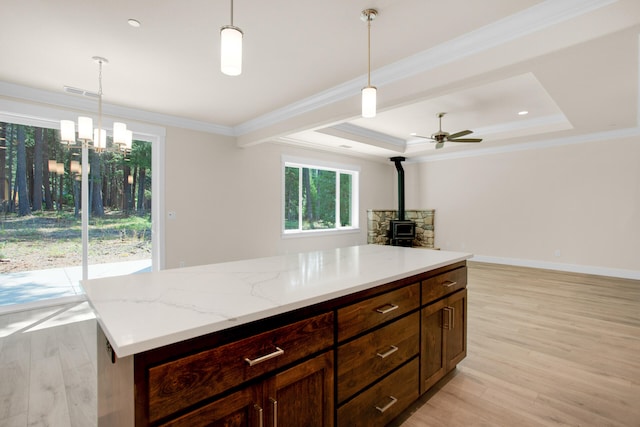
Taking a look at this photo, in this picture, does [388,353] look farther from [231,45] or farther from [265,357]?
[231,45]

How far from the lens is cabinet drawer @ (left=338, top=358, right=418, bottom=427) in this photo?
1.41 metres

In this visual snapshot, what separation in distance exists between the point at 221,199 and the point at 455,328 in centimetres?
409

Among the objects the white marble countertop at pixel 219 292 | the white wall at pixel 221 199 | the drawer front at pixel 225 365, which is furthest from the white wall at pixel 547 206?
the drawer front at pixel 225 365

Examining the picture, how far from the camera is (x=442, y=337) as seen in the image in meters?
2.00

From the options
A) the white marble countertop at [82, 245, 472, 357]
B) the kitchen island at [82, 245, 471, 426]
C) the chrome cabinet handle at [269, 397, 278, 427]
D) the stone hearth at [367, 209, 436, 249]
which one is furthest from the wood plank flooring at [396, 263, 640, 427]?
the stone hearth at [367, 209, 436, 249]

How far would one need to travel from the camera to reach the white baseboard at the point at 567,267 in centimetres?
519

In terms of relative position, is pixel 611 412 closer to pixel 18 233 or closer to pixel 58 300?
pixel 58 300

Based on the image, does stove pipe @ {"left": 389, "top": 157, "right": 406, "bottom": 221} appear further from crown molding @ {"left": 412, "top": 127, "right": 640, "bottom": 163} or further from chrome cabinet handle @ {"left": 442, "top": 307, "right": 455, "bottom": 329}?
chrome cabinet handle @ {"left": 442, "top": 307, "right": 455, "bottom": 329}

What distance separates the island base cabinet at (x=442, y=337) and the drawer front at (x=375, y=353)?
119 mm

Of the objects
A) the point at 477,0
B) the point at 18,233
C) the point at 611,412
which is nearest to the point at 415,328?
the point at 611,412

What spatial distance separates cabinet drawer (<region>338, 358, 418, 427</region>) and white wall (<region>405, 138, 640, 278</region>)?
5.65m

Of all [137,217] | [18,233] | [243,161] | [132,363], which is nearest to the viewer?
[132,363]

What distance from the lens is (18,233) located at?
147 inches

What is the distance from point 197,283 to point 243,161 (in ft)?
14.0
